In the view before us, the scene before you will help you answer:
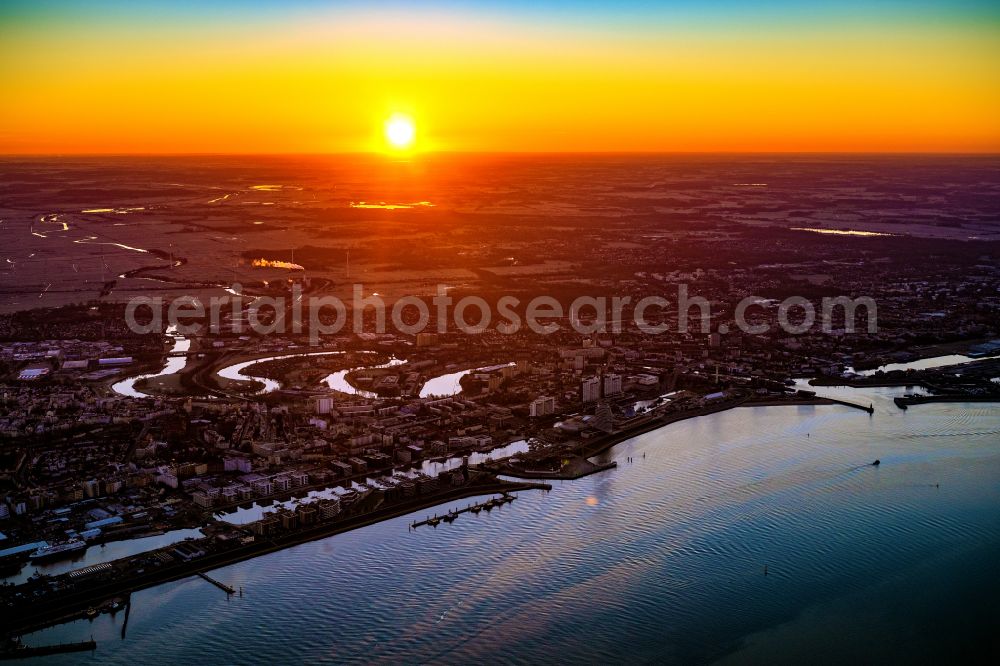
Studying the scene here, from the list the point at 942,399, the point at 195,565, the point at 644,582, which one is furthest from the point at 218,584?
the point at 942,399

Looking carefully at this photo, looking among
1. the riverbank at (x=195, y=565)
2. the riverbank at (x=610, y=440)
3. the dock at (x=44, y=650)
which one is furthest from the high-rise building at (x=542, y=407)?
the dock at (x=44, y=650)

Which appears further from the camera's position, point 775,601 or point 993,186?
point 993,186

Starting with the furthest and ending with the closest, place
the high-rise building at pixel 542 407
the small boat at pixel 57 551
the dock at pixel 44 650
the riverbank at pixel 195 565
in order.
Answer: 1. the high-rise building at pixel 542 407
2. the small boat at pixel 57 551
3. the riverbank at pixel 195 565
4. the dock at pixel 44 650

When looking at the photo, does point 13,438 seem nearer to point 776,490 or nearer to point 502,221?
point 776,490

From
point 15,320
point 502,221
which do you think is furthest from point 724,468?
point 502,221

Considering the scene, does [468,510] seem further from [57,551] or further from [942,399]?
[942,399]

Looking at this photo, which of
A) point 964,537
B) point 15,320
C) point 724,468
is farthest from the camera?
point 15,320

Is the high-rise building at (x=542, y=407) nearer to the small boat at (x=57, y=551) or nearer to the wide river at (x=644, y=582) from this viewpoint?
the wide river at (x=644, y=582)
